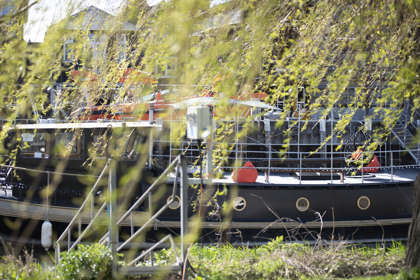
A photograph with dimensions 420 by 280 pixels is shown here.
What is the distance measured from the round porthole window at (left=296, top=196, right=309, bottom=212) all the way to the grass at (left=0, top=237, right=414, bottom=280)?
141 inches

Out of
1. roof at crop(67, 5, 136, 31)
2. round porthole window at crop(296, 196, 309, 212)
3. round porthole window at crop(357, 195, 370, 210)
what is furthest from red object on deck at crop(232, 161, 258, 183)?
roof at crop(67, 5, 136, 31)

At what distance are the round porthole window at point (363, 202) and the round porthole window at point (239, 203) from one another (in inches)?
95.4

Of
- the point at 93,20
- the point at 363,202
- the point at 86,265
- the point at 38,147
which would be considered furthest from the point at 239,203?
the point at 86,265

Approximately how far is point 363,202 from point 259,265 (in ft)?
18.2

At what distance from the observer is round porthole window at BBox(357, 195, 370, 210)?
10188 mm

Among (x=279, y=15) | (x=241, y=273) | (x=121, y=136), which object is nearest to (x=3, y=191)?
(x=121, y=136)

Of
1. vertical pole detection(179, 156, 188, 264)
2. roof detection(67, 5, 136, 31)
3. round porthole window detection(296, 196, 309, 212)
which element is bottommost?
round porthole window detection(296, 196, 309, 212)

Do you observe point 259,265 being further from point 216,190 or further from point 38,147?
point 38,147

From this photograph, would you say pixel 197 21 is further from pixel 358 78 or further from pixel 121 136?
pixel 121 136

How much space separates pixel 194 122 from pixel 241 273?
5.63 feet

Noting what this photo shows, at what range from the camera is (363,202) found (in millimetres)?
10219

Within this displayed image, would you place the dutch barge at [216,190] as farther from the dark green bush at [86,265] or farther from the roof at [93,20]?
the dark green bush at [86,265]

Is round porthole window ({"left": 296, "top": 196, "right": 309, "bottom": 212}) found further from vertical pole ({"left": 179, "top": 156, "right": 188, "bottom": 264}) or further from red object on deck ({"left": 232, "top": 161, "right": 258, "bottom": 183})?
vertical pole ({"left": 179, "top": 156, "right": 188, "bottom": 264})

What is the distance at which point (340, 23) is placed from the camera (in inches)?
202
